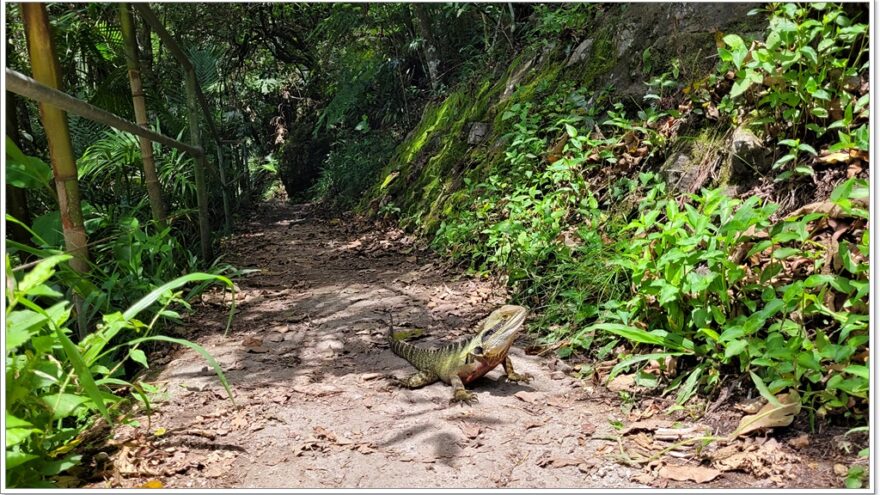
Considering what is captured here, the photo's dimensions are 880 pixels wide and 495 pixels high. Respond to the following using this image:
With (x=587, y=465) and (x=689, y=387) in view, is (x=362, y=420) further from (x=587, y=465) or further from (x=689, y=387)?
(x=689, y=387)

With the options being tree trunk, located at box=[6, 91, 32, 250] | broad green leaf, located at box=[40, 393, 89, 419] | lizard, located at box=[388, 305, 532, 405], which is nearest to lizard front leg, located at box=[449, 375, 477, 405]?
lizard, located at box=[388, 305, 532, 405]

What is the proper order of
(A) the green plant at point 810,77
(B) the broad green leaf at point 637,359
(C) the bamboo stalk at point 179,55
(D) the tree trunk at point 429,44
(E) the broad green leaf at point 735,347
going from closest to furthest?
(E) the broad green leaf at point 735,347
(B) the broad green leaf at point 637,359
(A) the green plant at point 810,77
(C) the bamboo stalk at point 179,55
(D) the tree trunk at point 429,44

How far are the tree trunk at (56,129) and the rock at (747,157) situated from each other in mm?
3878

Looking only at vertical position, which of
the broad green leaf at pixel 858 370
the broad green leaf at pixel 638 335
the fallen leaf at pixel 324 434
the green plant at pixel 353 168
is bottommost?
the green plant at pixel 353 168

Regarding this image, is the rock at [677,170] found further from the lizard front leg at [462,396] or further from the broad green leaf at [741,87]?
the lizard front leg at [462,396]

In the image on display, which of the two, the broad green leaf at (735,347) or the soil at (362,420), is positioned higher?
the broad green leaf at (735,347)

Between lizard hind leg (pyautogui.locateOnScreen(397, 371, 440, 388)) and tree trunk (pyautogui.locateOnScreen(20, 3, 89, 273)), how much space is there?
74.6 inches

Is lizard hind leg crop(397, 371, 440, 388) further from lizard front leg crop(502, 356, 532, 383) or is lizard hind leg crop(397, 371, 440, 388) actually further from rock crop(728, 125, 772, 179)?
rock crop(728, 125, 772, 179)

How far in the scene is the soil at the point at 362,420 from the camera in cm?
237

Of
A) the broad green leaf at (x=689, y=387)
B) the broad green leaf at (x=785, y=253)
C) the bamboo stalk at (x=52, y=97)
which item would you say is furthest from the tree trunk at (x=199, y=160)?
the broad green leaf at (x=785, y=253)

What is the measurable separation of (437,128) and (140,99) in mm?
5697

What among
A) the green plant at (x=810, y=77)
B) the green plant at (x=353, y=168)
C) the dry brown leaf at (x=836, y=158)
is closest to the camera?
the dry brown leaf at (x=836, y=158)

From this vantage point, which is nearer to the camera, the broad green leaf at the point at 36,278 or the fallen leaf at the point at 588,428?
the broad green leaf at the point at 36,278

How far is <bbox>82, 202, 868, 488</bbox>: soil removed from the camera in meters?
2.37
